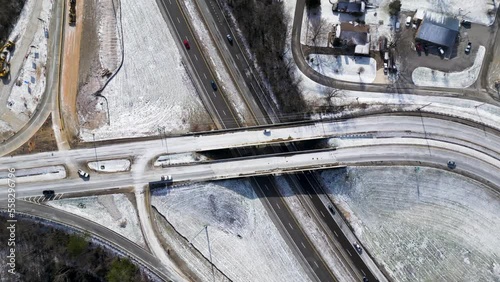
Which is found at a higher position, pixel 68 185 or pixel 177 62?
pixel 177 62

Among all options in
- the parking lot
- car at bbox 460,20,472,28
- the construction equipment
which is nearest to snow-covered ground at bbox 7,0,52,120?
the construction equipment

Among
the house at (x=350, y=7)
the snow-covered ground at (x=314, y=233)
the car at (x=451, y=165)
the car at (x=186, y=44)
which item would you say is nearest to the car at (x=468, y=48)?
the house at (x=350, y=7)

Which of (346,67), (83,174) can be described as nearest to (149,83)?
(83,174)

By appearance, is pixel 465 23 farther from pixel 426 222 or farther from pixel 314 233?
pixel 314 233

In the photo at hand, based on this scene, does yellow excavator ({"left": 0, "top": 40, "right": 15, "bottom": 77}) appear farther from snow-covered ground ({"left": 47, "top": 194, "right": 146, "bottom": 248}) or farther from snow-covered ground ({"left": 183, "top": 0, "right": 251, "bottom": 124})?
snow-covered ground ({"left": 183, "top": 0, "right": 251, "bottom": 124})

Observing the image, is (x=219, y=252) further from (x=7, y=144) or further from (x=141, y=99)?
(x=7, y=144)

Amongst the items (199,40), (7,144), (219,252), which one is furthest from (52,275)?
(199,40)
